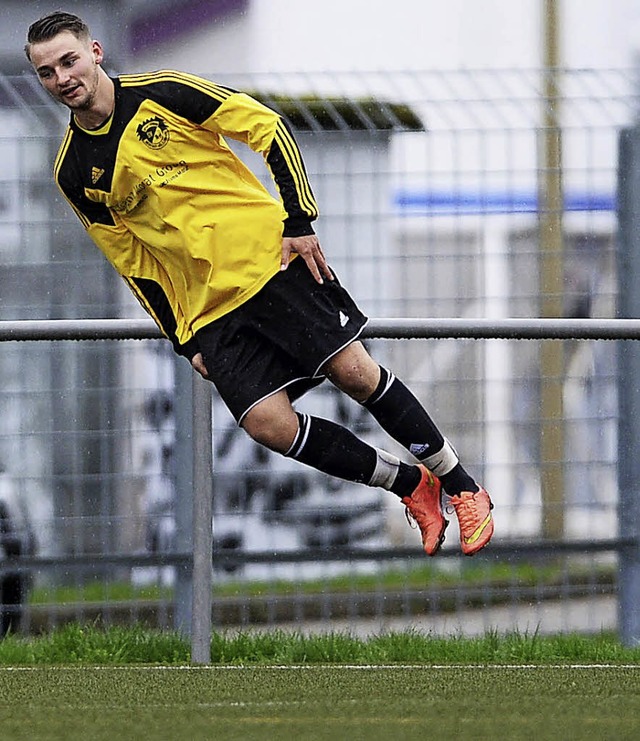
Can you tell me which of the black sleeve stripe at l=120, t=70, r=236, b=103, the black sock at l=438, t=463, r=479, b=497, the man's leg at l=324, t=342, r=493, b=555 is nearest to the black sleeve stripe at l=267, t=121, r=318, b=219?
the black sleeve stripe at l=120, t=70, r=236, b=103

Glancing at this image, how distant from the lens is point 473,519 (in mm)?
4145

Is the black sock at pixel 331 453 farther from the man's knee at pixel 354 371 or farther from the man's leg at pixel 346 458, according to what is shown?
the man's knee at pixel 354 371

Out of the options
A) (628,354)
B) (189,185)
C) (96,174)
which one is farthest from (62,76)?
(628,354)

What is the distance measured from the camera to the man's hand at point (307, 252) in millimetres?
3900

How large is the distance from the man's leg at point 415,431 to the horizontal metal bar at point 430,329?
11 centimetres

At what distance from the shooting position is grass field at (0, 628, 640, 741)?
9.08 ft

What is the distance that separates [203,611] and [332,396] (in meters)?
1.17

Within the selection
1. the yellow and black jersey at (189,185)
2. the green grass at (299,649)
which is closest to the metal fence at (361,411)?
the green grass at (299,649)

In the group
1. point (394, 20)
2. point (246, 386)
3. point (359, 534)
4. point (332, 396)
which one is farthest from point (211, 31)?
point (246, 386)

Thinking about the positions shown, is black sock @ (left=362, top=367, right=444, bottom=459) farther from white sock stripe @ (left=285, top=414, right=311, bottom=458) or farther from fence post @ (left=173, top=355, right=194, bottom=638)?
fence post @ (left=173, top=355, right=194, bottom=638)

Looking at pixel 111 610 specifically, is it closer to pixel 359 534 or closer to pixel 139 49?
pixel 359 534

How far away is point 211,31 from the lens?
21.2 feet

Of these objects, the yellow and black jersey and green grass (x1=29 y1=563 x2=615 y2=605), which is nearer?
the yellow and black jersey

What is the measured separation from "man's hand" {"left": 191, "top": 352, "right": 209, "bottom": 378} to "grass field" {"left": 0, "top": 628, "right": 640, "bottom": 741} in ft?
2.41
